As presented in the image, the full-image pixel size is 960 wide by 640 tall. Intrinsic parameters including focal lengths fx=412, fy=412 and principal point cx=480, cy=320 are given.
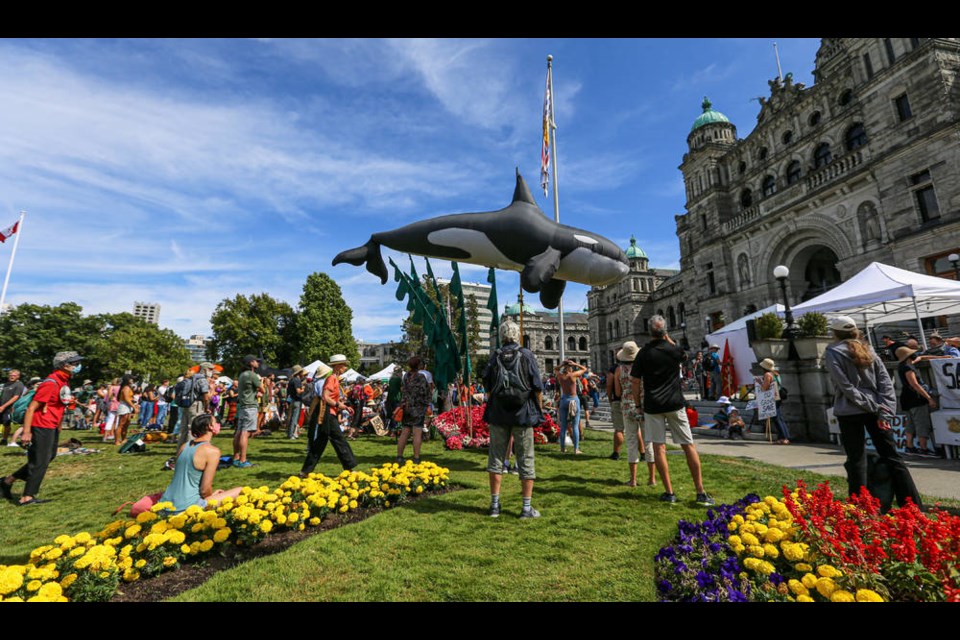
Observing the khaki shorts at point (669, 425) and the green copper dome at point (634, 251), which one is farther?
the green copper dome at point (634, 251)

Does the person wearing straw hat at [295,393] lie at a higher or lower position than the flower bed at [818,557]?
higher

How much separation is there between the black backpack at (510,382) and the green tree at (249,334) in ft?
127

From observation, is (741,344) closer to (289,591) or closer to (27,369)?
(289,591)

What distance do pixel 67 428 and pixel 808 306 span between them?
2683 centimetres

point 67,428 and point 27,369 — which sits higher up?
point 27,369

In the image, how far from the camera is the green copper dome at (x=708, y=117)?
3409 centimetres

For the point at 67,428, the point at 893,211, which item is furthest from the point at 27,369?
the point at 893,211

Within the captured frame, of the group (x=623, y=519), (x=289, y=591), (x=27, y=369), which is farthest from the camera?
(x=27, y=369)

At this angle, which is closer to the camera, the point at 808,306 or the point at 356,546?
the point at 356,546

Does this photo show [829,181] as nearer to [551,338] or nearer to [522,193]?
[522,193]

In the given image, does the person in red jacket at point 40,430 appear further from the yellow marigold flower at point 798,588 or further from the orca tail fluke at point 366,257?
the yellow marigold flower at point 798,588

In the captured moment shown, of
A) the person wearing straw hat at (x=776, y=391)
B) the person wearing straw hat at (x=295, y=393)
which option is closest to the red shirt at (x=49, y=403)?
the person wearing straw hat at (x=295, y=393)

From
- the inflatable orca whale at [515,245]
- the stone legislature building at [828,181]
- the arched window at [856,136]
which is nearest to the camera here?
the inflatable orca whale at [515,245]

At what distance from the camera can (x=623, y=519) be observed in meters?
4.26
